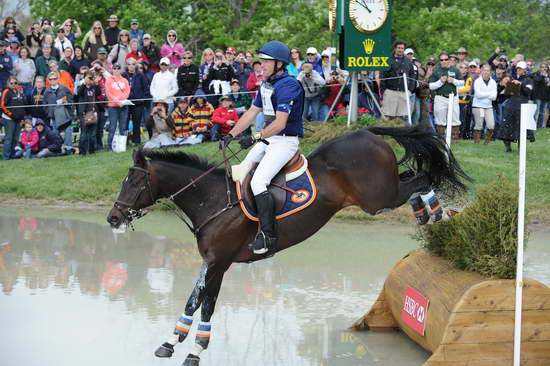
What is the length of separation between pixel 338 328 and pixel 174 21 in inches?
914

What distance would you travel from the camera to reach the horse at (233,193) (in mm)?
7477

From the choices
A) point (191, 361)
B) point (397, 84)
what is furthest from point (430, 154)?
point (397, 84)

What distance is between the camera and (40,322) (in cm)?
847

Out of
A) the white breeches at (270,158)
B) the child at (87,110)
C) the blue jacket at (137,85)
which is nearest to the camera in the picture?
the white breeches at (270,158)

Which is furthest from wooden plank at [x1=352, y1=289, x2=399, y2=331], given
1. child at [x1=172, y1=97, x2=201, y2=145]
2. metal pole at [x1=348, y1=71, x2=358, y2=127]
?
child at [x1=172, y1=97, x2=201, y2=145]

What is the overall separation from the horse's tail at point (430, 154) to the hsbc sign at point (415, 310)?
120 centimetres

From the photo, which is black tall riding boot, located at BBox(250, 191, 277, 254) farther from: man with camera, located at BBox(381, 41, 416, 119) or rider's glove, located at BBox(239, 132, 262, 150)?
man with camera, located at BBox(381, 41, 416, 119)

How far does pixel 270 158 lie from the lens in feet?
25.0

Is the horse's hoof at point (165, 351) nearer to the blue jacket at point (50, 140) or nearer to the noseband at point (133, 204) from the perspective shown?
the noseband at point (133, 204)

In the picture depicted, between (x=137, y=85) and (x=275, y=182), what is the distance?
11.4 metres

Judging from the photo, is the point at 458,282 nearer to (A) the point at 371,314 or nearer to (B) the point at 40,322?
(A) the point at 371,314

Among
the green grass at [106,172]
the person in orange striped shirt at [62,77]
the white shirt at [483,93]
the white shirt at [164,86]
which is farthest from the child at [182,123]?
the white shirt at [483,93]

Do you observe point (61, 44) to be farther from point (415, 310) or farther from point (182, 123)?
point (415, 310)

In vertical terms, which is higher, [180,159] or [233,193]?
[180,159]
